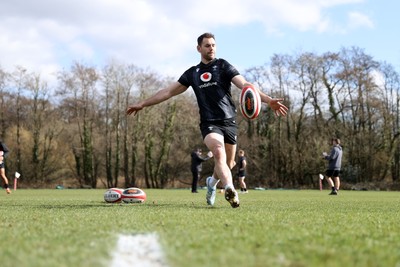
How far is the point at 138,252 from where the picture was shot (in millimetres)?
2865

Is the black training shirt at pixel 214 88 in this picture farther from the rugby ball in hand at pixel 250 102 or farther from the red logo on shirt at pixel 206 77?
the rugby ball in hand at pixel 250 102

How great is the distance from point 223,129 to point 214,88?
649 millimetres

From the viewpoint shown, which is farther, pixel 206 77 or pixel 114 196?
pixel 114 196

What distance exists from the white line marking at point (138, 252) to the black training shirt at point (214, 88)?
4014 mm

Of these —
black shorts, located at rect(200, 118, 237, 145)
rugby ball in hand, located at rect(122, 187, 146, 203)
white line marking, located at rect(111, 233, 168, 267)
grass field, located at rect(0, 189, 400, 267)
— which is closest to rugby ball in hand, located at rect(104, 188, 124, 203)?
rugby ball in hand, located at rect(122, 187, 146, 203)

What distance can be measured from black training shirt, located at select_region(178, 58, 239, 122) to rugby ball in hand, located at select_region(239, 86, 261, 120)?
48cm

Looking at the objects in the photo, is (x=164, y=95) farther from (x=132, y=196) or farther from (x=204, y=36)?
(x=132, y=196)

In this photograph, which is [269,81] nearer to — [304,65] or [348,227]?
[304,65]

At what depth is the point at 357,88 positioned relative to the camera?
1795 inches

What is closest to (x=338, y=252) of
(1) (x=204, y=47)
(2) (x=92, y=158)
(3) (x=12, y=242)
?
(3) (x=12, y=242)

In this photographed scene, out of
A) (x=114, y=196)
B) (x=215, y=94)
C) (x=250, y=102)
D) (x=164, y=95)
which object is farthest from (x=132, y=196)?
(x=250, y=102)

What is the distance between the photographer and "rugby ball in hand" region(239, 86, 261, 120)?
6.91 meters

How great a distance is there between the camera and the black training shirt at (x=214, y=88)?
738 cm

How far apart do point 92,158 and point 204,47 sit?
45454 mm
